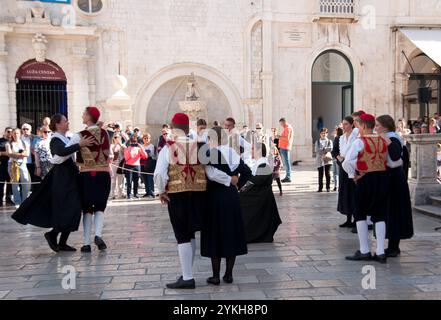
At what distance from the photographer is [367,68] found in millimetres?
21203

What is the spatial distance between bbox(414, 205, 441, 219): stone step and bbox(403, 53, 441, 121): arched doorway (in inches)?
496

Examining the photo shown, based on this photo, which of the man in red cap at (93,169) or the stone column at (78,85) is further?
the stone column at (78,85)

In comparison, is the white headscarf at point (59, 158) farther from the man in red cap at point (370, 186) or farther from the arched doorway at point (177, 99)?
the arched doorway at point (177, 99)

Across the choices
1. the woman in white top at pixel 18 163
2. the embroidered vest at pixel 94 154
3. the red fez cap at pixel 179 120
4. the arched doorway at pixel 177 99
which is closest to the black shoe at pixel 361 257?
the red fez cap at pixel 179 120

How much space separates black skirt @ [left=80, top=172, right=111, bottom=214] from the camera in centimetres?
695

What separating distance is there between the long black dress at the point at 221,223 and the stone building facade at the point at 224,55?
1191 cm

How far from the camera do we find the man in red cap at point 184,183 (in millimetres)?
4980

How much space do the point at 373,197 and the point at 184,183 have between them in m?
2.52

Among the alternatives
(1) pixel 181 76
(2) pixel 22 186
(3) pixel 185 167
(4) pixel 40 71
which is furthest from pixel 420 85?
(3) pixel 185 167

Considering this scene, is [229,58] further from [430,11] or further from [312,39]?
[430,11]

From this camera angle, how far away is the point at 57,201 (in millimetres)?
6844

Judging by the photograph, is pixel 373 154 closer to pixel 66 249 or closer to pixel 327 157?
pixel 66 249
